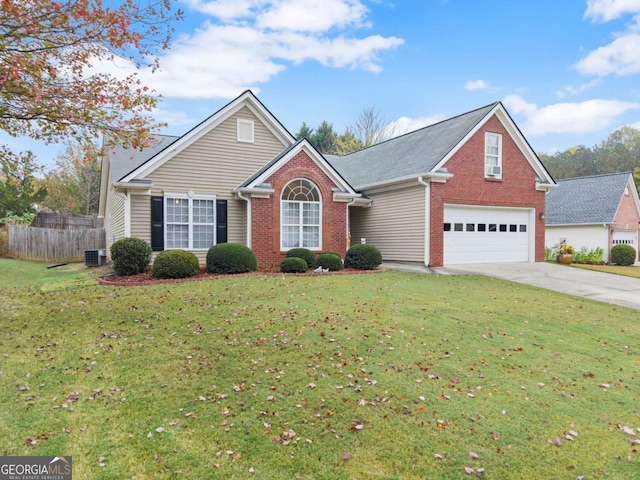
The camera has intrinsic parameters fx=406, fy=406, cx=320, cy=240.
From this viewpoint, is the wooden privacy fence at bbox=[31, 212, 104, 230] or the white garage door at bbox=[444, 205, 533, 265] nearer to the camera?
the white garage door at bbox=[444, 205, 533, 265]

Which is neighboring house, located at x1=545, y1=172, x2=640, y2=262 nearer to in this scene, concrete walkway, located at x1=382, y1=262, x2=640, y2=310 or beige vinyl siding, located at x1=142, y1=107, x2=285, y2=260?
concrete walkway, located at x1=382, y1=262, x2=640, y2=310

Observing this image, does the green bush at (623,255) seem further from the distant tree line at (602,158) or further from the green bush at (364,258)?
the distant tree line at (602,158)

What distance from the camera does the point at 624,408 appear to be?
171 inches

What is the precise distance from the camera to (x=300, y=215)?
48.5 ft

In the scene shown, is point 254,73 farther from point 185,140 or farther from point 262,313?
point 262,313

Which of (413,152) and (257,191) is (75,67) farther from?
(413,152)

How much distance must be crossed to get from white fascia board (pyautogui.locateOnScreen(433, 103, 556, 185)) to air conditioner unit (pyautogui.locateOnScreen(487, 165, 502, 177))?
1635mm

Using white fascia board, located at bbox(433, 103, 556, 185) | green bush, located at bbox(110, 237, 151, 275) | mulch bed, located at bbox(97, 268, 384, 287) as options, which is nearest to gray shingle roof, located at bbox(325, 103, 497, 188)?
white fascia board, located at bbox(433, 103, 556, 185)

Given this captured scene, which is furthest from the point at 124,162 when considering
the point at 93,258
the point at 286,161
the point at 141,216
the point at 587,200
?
the point at 587,200

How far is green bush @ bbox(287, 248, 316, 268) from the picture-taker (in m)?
14.0

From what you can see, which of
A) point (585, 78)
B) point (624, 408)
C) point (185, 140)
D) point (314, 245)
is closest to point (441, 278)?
point (314, 245)

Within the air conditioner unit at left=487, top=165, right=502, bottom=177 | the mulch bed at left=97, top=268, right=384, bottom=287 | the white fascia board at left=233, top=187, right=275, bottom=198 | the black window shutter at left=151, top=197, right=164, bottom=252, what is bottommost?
the mulch bed at left=97, top=268, right=384, bottom=287

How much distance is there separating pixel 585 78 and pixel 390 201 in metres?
14.9

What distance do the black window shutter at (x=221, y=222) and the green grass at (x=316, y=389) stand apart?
6227 millimetres
